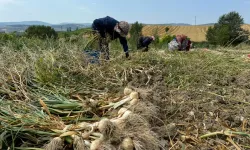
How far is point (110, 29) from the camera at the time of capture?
5074 mm

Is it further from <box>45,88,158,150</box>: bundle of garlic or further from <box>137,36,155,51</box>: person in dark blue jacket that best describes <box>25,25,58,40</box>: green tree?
<box>45,88,158,150</box>: bundle of garlic

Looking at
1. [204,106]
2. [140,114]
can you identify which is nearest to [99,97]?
[140,114]

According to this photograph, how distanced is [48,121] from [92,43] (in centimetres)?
301

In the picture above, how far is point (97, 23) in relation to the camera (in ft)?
16.7

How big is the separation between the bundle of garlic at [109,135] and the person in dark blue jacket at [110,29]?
2659mm

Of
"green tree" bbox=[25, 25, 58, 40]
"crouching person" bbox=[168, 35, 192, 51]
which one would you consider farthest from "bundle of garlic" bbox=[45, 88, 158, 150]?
"crouching person" bbox=[168, 35, 192, 51]

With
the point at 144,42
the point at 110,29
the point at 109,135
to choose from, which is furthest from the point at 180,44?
the point at 109,135

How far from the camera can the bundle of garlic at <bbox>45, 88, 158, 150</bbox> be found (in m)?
2.05

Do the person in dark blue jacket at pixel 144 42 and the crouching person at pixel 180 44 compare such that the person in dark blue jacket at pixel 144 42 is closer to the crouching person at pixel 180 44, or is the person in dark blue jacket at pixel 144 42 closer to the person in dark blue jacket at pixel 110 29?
the crouching person at pixel 180 44

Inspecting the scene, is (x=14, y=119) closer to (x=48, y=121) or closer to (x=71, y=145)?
(x=48, y=121)

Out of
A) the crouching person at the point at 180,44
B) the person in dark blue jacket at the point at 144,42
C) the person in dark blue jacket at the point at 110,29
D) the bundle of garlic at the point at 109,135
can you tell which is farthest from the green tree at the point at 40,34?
the bundle of garlic at the point at 109,135

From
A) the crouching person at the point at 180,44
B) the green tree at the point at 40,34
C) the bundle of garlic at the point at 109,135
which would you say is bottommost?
the bundle of garlic at the point at 109,135

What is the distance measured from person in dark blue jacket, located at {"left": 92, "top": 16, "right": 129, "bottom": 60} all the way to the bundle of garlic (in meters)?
2.66

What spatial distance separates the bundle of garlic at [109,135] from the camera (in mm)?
2055
